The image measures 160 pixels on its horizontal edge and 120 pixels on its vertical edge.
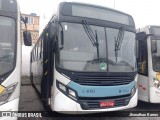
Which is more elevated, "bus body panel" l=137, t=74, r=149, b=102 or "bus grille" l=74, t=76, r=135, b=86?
"bus grille" l=74, t=76, r=135, b=86

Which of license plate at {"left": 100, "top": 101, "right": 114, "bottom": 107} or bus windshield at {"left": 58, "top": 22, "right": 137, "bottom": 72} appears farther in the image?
license plate at {"left": 100, "top": 101, "right": 114, "bottom": 107}

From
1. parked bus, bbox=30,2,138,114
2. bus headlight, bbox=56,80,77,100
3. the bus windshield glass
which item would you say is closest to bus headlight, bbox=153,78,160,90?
parked bus, bbox=30,2,138,114

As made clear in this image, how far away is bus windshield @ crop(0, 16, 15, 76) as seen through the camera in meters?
4.80

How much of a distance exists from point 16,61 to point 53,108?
143 cm

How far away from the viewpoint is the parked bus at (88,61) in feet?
17.7

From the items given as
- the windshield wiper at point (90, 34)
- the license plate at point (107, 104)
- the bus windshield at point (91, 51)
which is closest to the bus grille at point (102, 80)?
the bus windshield at point (91, 51)

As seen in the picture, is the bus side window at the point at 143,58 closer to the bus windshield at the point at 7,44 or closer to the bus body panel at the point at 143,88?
the bus body panel at the point at 143,88

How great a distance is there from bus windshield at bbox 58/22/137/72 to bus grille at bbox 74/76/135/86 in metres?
0.18

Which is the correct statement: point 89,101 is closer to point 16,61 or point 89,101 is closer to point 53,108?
point 53,108

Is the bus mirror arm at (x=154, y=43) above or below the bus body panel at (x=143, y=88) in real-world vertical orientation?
above

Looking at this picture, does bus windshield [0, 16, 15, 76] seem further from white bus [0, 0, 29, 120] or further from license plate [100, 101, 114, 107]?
license plate [100, 101, 114, 107]

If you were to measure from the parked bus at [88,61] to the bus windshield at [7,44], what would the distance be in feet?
3.23

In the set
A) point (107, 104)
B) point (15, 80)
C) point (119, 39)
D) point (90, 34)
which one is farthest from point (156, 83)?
point (15, 80)

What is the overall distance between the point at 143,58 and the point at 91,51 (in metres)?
3.21
